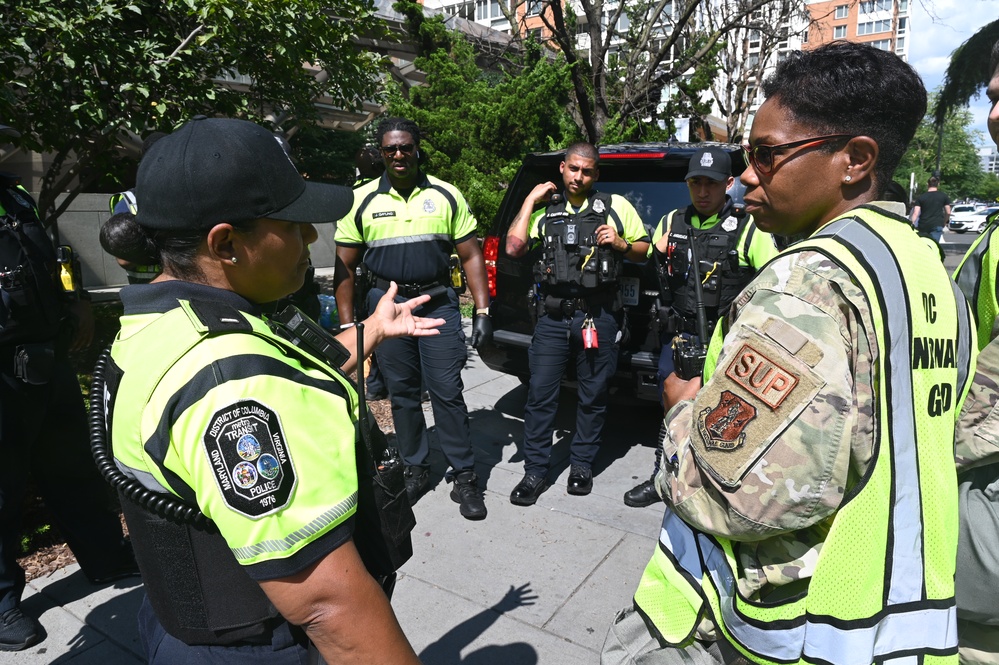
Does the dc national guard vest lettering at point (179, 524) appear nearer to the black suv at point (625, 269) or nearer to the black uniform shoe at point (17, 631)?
the black uniform shoe at point (17, 631)

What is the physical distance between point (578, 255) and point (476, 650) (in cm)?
214

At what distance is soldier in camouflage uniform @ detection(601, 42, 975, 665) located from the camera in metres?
1.11

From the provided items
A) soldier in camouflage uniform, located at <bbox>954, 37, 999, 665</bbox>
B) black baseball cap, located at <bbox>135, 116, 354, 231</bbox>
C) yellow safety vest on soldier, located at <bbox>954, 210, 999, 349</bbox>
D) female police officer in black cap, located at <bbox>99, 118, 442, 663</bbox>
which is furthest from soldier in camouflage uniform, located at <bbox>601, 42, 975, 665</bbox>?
black baseball cap, located at <bbox>135, 116, 354, 231</bbox>

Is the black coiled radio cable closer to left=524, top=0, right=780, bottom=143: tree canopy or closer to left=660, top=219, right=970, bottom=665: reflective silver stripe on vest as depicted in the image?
left=660, top=219, right=970, bottom=665: reflective silver stripe on vest

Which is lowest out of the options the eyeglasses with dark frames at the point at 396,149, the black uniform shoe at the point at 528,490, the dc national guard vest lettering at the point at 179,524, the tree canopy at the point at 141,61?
the black uniform shoe at the point at 528,490

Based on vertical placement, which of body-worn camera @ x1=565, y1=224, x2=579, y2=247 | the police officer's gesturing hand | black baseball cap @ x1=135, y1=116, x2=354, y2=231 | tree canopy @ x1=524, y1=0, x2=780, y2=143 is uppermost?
tree canopy @ x1=524, y1=0, x2=780, y2=143

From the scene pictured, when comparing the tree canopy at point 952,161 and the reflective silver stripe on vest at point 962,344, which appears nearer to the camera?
the reflective silver stripe on vest at point 962,344

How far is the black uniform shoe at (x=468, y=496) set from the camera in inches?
147

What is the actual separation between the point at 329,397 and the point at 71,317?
8.65 feet

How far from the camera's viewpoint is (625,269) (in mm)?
4266

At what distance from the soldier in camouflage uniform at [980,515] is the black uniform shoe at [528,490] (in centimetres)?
244

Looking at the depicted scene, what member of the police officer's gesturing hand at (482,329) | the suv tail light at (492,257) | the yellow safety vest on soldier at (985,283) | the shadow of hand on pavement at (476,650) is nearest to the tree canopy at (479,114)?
the suv tail light at (492,257)

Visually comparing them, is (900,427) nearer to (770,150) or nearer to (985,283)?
(770,150)

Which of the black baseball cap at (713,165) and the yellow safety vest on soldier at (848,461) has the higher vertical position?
the black baseball cap at (713,165)
